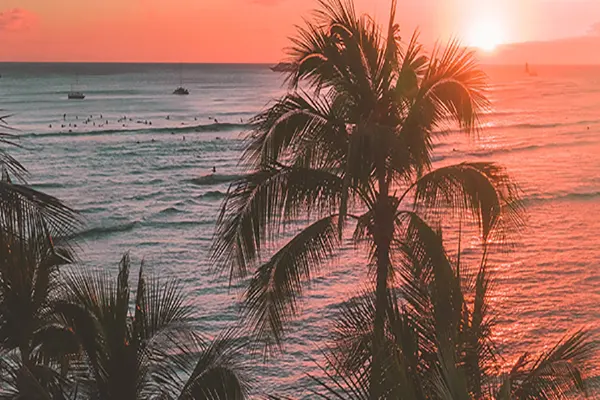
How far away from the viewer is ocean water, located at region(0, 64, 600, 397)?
73.4 feet

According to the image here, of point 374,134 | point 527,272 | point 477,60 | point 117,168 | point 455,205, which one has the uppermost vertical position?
point 117,168

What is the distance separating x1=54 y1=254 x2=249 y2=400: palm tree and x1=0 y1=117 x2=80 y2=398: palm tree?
34 centimetres

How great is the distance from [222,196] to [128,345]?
40602 mm

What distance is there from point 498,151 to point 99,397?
195ft

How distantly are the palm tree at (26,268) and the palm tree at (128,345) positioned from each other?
342mm

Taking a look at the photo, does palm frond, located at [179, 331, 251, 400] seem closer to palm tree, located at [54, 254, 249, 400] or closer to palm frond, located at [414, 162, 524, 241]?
palm tree, located at [54, 254, 249, 400]

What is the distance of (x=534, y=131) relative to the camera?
75.0 metres

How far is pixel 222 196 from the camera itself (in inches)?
1834

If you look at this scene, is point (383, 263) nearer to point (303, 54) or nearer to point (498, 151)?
point (303, 54)

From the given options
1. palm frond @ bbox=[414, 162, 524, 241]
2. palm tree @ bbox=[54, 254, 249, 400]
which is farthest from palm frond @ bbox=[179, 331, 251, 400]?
palm frond @ bbox=[414, 162, 524, 241]

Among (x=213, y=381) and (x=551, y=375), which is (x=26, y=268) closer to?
(x=213, y=381)

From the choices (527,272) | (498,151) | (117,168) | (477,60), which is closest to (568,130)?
(498,151)

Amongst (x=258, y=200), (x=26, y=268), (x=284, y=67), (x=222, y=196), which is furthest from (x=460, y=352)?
(x=222, y=196)

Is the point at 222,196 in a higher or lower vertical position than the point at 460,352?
higher
